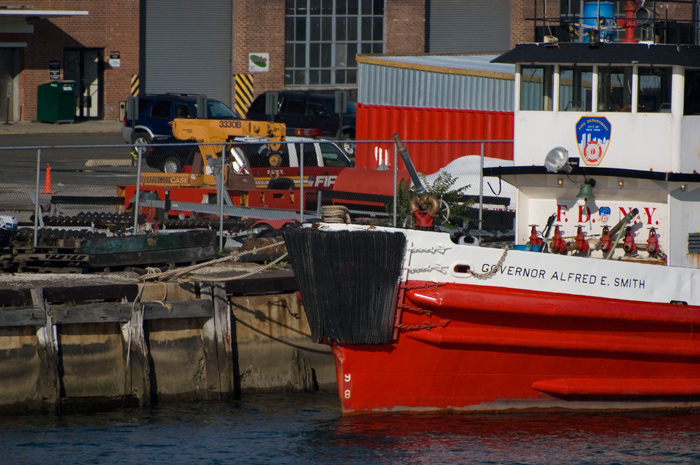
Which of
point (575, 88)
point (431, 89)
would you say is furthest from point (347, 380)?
point (431, 89)

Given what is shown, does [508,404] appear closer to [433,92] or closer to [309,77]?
[433,92]

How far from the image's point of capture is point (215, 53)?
4044 cm

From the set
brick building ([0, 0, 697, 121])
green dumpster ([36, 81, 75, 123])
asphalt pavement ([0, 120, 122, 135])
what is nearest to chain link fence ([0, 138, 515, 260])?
asphalt pavement ([0, 120, 122, 135])

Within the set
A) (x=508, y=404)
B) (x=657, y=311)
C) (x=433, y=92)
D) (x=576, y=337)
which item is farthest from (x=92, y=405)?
(x=433, y=92)

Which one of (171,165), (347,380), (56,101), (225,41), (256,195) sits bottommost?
(347,380)

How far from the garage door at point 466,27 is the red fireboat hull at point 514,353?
1225 inches

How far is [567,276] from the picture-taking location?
416 inches

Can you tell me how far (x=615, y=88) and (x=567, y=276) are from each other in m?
2.37

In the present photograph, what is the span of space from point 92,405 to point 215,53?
101 ft

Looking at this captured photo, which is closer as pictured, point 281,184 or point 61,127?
point 281,184

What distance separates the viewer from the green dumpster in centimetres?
3719

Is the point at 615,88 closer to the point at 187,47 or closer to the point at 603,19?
the point at 603,19

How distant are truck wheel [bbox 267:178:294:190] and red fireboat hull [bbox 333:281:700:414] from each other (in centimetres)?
799

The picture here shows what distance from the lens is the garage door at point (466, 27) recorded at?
40.9 meters
